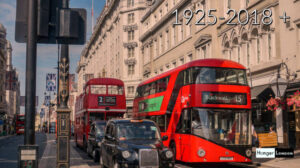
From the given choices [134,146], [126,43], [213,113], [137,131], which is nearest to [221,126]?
[213,113]

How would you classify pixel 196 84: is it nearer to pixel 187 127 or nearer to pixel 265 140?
pixel 187 127

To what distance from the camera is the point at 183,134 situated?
16.8 metres

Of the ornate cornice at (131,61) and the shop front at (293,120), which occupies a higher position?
the ornate cornice at (131,61)

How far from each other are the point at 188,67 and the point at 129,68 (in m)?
51.4

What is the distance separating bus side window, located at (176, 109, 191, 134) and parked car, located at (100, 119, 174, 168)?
121 inches

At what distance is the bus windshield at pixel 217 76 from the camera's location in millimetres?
16203

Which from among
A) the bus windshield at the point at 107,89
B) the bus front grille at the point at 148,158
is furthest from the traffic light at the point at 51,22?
the bus windshield at the point at 107,89

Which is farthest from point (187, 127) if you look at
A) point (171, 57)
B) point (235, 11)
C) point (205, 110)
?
point (171, 57)

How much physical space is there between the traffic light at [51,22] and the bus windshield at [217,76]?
993 cm

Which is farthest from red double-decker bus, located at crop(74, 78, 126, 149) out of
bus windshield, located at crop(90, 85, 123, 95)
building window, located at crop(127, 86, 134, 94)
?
building window, located at crop(127, 86, 134, 94)

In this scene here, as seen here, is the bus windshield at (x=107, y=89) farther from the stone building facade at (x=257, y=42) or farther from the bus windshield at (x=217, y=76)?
the bus windshield at (x=217, y=76)

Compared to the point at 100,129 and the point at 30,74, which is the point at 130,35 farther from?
the point at 30,74

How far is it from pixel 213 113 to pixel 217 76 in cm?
158

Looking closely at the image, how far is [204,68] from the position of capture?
54.4ft
